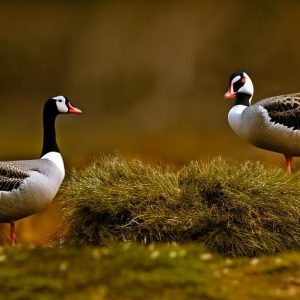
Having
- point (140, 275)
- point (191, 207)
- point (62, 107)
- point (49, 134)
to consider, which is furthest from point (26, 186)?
point (140, 275)

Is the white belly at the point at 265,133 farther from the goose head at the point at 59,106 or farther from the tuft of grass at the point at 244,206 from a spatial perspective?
the goose head at the point at 59,106

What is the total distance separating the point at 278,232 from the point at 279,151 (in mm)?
1639

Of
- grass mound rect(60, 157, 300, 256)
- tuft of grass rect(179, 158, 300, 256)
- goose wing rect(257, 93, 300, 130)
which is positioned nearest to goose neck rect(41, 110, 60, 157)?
grass mound rect(60, 157, 300, 256)

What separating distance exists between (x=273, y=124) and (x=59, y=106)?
2.40 meters

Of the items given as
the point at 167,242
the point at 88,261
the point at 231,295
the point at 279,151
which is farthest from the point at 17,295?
the point at 279,151

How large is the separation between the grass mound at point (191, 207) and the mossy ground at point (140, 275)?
1076 millimetres

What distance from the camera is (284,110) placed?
25.8ft

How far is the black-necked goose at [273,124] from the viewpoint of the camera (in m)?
7.76

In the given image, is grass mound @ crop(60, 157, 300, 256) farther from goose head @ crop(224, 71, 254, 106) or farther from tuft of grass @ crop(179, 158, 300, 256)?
goose head @ crop(224, 71, 254, 106)

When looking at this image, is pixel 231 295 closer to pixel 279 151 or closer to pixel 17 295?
pixel 17 295

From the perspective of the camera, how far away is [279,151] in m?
7.90

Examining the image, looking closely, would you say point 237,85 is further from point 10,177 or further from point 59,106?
point 10,177

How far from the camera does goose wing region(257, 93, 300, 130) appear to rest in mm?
7793

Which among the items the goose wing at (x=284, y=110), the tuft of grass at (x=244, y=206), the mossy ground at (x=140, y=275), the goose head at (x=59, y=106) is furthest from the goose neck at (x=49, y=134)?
the goose wing at (x=284, y=110)
